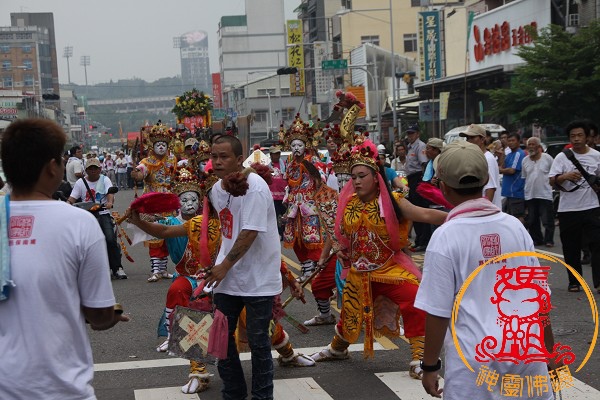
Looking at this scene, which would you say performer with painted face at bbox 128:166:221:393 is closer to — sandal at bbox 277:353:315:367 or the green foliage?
sandal at bbox 277:353:315:367

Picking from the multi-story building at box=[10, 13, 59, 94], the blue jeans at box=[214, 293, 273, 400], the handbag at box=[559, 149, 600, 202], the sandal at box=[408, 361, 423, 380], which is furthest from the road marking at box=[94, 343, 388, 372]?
the multi-story building at box=[10, 13, 59, 94]

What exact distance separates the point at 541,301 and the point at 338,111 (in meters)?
7.08

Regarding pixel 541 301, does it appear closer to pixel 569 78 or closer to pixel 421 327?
pixel 421 327

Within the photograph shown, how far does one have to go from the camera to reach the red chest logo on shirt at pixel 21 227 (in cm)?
380

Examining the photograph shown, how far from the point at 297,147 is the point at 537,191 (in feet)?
16.1

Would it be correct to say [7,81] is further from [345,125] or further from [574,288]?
[574,288]

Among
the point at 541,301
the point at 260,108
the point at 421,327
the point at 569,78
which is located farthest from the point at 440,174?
the point at 260,108

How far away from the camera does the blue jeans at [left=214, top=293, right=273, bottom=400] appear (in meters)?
6.48

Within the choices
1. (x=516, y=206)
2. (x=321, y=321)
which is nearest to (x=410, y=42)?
(x=516, y=206)

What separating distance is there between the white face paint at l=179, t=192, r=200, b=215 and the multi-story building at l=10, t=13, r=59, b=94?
16604cm

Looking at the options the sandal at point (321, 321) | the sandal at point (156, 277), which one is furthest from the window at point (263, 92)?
the sandal at point (321, 321)

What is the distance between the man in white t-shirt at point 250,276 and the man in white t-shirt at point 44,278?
245 cm

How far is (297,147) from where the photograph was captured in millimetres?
13250

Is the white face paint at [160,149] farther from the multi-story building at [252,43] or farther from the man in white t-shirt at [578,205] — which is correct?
the multi-story building at [252,43]
